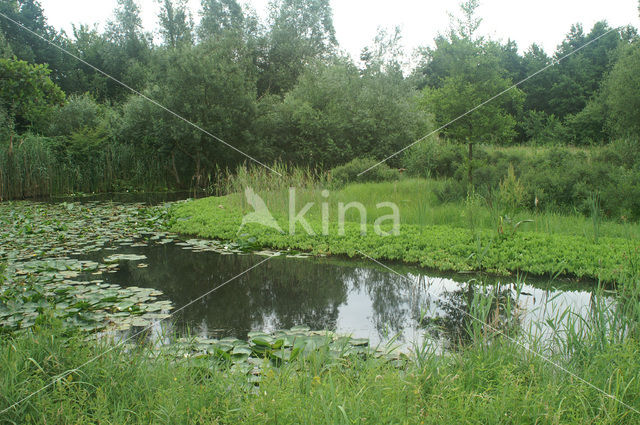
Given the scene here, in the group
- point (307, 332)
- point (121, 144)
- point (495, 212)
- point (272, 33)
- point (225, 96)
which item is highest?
point (272, 33)

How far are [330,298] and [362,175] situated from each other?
8.81 meters

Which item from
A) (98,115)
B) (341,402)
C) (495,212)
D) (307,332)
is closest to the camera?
(341,402)

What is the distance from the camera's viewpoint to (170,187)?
19.0m

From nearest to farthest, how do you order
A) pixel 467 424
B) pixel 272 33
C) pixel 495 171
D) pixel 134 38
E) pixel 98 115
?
pixel 467 424
pixel 495 171
pixel 98 115
pixel 272 33
pixel 134 38

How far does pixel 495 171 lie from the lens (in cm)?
1056

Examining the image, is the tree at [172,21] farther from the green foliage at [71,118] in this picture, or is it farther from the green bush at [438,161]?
the green bush at [438,161]

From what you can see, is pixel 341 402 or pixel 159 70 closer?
pixel 341 402

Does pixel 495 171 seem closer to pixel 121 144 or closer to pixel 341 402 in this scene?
pixel 341 402

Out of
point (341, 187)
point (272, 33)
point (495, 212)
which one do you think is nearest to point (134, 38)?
point (272, 33)

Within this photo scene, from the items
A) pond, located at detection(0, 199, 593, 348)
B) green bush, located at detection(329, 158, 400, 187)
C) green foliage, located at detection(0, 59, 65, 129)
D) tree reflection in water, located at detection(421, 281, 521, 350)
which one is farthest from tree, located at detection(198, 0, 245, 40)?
tree reflection in water, located at detection(421, 281, 521, 350)

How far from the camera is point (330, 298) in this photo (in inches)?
197

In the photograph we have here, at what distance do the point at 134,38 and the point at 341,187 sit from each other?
26682mm

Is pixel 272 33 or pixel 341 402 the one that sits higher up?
pixel 272 33

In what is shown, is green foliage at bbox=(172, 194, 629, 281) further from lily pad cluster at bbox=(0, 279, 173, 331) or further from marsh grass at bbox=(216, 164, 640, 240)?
lily pad cluster at bbox=(0, 279, 173, 331)
